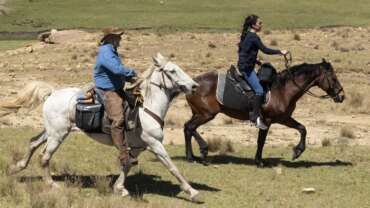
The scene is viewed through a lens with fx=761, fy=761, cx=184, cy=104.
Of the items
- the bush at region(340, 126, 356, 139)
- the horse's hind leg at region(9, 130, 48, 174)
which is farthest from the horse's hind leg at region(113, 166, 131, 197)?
the bush at region(340, 126, 356, 139)

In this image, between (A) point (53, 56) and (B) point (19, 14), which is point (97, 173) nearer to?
(A) point (53, 56)

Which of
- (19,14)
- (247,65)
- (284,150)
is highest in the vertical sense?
(247,65)

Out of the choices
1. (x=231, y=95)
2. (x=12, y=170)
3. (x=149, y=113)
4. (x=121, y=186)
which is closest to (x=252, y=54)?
(x=231, y=95)

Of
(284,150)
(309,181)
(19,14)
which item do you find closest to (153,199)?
(309,181)

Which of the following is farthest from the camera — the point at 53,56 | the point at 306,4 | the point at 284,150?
the point at 306,4

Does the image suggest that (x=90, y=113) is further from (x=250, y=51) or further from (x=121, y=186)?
(x=250, y=51)

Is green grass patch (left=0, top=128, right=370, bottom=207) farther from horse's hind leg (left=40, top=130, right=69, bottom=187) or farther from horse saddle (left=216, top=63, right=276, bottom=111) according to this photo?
horse saddle (left=216, top=63, right=276, bottom=111)

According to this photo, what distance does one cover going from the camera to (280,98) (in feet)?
47.1

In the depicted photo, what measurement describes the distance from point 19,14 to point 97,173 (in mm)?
54108

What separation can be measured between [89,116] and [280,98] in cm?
445

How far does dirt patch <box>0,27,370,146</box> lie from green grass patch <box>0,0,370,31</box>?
893 centimetres

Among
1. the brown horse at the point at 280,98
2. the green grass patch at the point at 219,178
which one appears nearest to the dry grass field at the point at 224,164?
the green grass patch at the point at 219,178

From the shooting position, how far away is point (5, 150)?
14.8 m

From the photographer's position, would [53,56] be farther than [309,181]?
Yes
